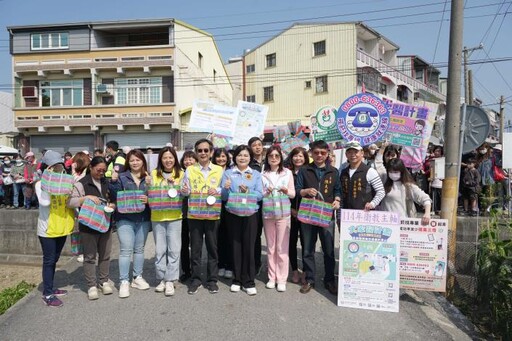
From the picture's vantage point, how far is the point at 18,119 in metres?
24.8

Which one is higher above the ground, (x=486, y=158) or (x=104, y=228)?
(x=486, y=158)

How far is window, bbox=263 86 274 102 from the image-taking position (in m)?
30.2

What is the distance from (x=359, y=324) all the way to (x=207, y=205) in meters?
2.22

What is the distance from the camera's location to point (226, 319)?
412 cm

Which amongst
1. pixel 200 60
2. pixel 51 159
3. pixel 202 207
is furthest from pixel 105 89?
pixel 202 207

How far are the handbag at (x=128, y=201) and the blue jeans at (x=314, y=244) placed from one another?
2156 millimetres

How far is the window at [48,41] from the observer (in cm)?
2448

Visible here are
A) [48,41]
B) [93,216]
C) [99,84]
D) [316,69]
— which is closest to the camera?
[93,216]

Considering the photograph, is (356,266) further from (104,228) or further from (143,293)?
(104,228)

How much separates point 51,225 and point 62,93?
2361cm

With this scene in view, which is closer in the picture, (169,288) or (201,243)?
(169,288)

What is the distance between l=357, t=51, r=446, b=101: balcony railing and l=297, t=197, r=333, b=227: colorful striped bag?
940 inches

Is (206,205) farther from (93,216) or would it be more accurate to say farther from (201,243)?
(93,216)

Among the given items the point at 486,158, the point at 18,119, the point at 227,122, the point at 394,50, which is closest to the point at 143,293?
the point at 227,122
